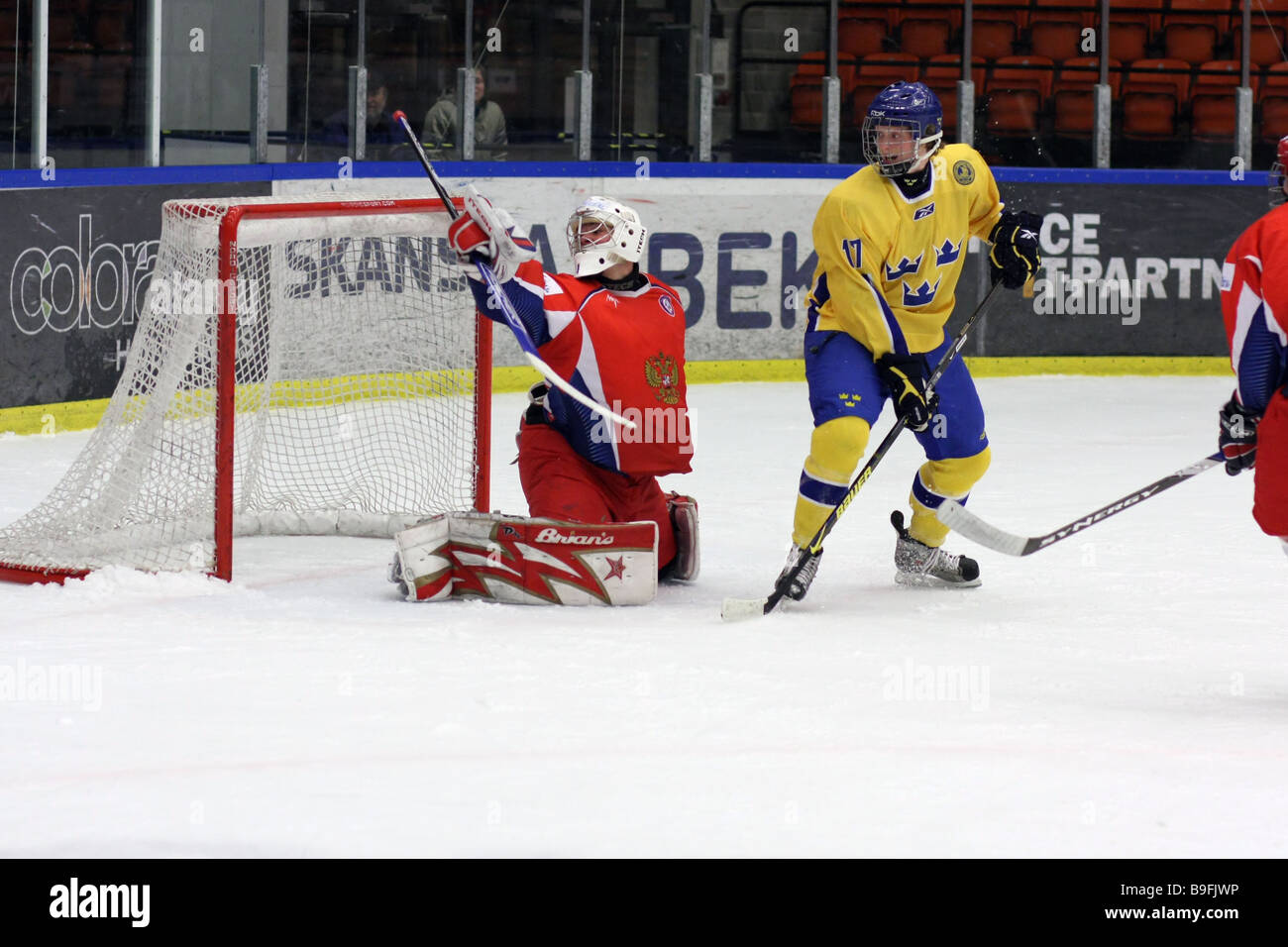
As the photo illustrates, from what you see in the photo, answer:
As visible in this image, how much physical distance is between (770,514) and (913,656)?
5.38 ft

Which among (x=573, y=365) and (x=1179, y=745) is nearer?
(x=1179, y=745)

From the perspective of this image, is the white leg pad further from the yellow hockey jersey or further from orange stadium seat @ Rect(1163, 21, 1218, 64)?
orange stadium seat @ Rect(1163, 21, 1218, 64)

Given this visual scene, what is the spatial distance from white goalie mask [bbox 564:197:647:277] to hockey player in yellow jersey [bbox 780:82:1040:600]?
0.40 metres

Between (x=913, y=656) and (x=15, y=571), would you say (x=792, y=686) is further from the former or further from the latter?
(x=15, y=571)

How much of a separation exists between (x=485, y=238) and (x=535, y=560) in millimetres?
662

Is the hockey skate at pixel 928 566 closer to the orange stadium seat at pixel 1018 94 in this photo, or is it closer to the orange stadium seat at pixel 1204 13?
the orange stadium seat at pixel 1018 94

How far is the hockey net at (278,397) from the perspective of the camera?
159 inches

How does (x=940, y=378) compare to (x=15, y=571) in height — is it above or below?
above

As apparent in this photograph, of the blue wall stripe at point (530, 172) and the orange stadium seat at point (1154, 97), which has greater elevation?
the orange stadium seat at point (1154, 97)

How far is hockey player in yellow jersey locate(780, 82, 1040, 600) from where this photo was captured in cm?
396

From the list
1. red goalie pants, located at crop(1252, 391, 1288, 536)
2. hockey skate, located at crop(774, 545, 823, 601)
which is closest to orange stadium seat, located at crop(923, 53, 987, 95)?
hockey skate, located at crop(774, 545, 823, 601)

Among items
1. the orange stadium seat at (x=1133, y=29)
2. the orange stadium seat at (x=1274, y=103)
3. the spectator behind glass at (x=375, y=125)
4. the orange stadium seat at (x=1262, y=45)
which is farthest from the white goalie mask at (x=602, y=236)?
the orange stadium seat at (x=1262, y=45)
